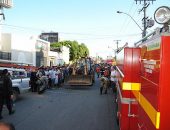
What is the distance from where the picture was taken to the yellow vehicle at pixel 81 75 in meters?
30.6

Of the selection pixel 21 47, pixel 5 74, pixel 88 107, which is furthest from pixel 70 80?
pixel 21 47

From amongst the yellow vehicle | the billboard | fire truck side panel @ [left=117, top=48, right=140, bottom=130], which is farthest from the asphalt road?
the billboard

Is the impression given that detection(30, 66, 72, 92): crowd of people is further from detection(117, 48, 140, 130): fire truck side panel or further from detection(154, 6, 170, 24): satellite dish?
detection(154, 6, 170, 24): satellite dish

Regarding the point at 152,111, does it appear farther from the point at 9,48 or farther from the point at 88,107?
the point at 9,48

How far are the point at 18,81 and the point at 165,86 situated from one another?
612 inches

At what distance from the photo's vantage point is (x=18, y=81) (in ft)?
61.3

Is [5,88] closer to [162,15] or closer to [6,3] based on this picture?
[162,15]

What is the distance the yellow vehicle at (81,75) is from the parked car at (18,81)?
10.9 metres

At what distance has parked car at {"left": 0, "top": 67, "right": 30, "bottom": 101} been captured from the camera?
1836 cm

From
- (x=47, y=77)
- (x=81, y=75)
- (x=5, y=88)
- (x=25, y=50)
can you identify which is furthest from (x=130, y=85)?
(x=25, y=50)

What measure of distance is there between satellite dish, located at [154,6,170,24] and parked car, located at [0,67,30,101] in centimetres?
1419

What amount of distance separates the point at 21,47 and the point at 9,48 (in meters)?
3.54

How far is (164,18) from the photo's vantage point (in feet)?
14.7

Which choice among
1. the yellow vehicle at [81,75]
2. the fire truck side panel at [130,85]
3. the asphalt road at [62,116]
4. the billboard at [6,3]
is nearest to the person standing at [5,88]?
the asphalt road at [62,116]
